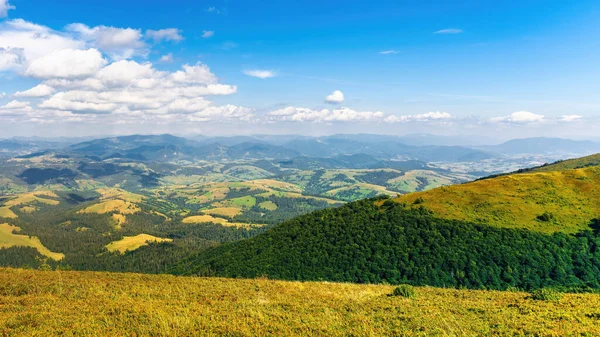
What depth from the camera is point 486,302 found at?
26578mm

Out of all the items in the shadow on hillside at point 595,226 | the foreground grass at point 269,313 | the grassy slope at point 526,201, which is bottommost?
the shadow on hillside at point 595,226

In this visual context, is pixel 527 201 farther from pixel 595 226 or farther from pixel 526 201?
pixel 595 226

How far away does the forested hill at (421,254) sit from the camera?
77125 millimetres

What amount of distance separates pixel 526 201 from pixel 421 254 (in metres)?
50.4

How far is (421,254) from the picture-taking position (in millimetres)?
90750

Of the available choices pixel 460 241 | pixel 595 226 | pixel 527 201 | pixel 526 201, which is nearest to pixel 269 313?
pixel 460 241

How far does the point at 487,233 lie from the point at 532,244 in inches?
440

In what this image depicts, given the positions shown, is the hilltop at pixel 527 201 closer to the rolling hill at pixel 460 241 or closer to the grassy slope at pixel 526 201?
the grassy slope at pixel 526 201

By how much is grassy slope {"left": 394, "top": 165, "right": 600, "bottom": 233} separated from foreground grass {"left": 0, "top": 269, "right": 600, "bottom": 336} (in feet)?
275

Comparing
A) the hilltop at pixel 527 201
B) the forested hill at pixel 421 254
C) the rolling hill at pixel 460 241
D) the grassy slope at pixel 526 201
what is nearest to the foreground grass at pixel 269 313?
the forested hill at pixel 421 254

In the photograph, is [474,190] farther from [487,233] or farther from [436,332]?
[436,332]

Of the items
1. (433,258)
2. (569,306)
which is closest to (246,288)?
(569,306)

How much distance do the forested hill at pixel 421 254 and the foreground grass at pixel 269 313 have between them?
59641 mm

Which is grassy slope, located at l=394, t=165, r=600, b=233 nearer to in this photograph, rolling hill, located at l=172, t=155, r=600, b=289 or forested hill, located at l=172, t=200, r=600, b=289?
rolling hill, located at l=172, t=155, r=600, b=289
